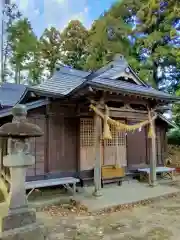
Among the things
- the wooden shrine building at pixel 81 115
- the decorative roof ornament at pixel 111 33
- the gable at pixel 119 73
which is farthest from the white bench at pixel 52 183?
the decorative roof ornament at pixel 111 33

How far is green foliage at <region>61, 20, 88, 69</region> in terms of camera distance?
Answer: 20.5 metres

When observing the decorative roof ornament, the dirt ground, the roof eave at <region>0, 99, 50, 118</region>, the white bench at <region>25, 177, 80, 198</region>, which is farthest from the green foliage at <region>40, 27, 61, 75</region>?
the dirt ground

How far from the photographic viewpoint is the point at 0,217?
320cm

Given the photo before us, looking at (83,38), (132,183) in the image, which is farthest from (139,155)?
(83,38)

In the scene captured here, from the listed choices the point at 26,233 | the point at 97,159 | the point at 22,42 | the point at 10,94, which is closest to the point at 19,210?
the point at 26,233

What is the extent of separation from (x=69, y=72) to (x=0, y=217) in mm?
7302

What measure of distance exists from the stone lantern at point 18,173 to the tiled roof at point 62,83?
366cm

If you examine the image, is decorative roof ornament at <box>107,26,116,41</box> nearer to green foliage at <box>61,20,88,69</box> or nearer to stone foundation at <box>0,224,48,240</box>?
green foliage at <box>61,20,88,69</box>

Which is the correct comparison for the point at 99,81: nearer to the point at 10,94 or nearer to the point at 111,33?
the point at 10,94

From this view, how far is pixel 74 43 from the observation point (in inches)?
815

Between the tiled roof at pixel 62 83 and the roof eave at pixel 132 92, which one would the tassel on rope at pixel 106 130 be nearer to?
the roof eave at pixel 132 92

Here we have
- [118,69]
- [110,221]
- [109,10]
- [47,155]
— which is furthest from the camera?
[109,10]

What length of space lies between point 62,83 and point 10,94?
16.4 ft

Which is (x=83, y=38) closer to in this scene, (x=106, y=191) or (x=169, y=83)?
(x=169, y=83)
